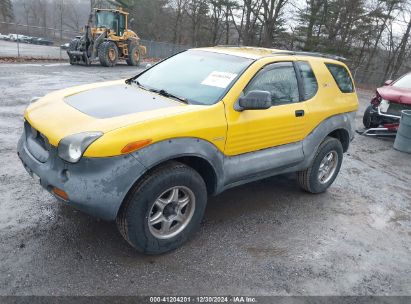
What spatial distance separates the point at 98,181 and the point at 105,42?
1652 cm

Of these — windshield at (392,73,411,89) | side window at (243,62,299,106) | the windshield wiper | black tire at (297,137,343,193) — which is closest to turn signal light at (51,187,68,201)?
the windshield wiper

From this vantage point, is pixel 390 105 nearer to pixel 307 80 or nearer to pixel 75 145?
pixel 307 80

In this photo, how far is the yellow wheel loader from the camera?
58.0 feet

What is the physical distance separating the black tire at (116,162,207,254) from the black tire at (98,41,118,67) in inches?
630

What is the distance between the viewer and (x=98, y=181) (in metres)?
2.83

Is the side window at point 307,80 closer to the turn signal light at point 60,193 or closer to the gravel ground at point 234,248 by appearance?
the gravel ground at point 234,248

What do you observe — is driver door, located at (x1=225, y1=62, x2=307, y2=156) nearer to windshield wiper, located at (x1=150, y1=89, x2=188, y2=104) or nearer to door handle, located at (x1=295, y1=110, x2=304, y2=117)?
door handle, located at (x1=295, y1=110, x2=304, y2=117)

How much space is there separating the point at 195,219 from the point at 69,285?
4.06 ft

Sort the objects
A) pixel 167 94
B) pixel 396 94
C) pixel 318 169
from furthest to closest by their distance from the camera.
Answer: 1. pixel 396 94
2. pixel 318 169
3. pixel 167 94

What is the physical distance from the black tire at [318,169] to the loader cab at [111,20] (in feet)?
53.5

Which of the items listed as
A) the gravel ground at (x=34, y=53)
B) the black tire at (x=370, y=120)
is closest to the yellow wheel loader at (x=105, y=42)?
the gravel ground at (x=34, y=53)

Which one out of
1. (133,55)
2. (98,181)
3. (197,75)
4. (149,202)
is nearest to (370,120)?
(197,75)

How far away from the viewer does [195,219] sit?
3.56m

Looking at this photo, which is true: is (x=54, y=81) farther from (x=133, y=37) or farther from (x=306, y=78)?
(x=306, y=78)
